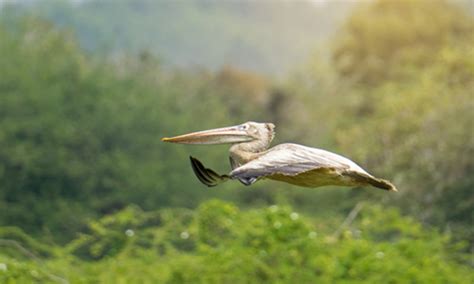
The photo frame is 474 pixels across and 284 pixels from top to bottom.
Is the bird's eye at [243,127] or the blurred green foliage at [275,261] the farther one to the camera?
the blurred green foliage at [275,261]

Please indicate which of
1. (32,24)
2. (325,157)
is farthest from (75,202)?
(325,157)

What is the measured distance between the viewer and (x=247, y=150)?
1.51 m

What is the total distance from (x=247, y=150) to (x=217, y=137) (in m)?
0.05

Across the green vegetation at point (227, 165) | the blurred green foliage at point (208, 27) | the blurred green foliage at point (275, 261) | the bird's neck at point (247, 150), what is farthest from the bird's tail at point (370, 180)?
the blurred green foliage at point (208, 27)

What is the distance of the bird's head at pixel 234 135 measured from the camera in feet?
4.84

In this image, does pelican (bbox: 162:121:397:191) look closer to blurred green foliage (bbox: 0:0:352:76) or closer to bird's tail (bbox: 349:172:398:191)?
bird's tail (bbox: 349:172:398:191)

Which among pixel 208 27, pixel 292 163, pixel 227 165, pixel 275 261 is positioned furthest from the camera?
pixel 208 27

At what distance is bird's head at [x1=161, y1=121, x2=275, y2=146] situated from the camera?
1476 millimetres

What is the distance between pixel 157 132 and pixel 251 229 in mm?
23445

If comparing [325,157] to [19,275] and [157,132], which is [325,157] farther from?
[157,132]

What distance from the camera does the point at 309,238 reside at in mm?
7047

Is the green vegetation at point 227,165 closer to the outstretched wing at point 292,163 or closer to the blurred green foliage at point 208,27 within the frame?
the outstretched wing at point 292,163

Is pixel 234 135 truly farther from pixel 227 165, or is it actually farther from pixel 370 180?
pixel 227 165

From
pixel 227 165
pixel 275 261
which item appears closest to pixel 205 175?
pixel 275 261
